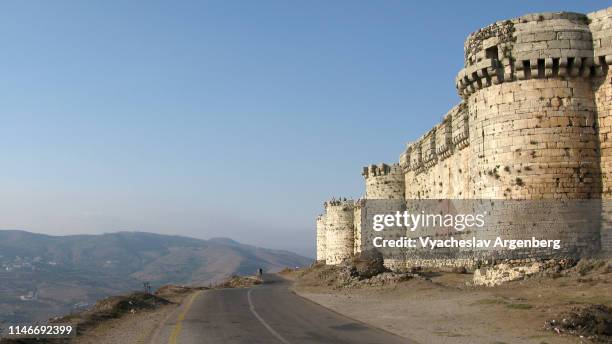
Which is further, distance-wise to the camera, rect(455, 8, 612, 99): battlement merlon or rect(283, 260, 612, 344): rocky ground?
rect(455, 8, 612, 99): battlement merlon

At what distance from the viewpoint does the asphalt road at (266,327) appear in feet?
42.2

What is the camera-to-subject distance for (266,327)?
592 inches

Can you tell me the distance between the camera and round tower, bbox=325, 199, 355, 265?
55531mm

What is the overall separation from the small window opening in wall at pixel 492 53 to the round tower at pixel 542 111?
68 mm

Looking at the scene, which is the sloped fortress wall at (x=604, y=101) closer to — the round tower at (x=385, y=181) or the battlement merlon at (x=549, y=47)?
the battlement merlon at (x=549, y=47)

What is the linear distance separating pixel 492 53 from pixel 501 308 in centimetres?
970

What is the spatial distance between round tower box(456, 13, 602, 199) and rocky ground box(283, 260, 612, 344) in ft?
9.74

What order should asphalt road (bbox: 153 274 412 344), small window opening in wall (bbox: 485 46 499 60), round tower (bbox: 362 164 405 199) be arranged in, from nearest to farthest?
asphalt road (bbox: 153 274 412 344) → small window opening in wall (bbox: 485 46 499 60) → round tower (bbox: 362 164 405 199)

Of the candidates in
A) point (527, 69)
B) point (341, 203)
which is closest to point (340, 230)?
point (341, 203)

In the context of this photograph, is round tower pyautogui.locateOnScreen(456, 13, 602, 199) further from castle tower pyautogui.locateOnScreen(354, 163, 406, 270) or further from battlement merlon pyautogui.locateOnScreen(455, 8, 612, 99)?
castle tower pyautogui.locateOnScreen(354, 163, 406, 270)

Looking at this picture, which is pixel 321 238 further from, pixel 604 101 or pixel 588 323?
pixel 588 323

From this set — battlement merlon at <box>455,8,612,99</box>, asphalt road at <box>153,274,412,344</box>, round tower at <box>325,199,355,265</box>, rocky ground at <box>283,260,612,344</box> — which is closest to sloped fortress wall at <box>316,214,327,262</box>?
round tower at <box>325,199,355,265</box>

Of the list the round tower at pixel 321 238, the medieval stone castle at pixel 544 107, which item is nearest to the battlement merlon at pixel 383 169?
Result: the round tower at pixel 321 238

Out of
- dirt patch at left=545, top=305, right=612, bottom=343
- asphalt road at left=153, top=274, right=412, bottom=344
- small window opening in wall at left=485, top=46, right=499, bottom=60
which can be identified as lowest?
asphalt road at left=153, top=274, right=412, bottom=344
